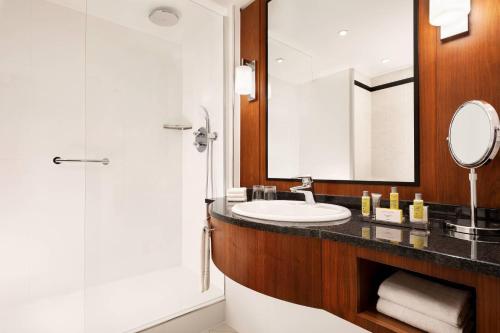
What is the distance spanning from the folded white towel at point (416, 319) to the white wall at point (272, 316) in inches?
22.9

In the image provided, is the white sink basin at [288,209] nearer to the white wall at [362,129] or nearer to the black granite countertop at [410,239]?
the black granite countertop at [410,239]

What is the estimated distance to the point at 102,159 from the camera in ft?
6.05

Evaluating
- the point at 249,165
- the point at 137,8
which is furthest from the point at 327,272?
the point at 137,8

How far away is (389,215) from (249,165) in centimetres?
105

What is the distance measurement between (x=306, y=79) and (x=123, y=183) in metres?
1.49

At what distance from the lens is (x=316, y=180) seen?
4.52ft

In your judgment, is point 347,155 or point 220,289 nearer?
point 347,155

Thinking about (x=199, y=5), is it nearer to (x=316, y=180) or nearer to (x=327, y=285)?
(x=316, y=180)

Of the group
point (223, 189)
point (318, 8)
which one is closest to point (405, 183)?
point (318, 8)

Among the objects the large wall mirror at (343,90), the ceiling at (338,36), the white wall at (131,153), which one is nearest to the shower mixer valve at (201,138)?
the white wall at (131,153)

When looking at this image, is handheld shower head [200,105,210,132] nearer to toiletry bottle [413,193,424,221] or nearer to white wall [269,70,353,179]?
white wall [269,70,353,179]

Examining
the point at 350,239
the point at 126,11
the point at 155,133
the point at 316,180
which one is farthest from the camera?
the point at 155,133

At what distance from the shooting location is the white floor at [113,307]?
1557mm

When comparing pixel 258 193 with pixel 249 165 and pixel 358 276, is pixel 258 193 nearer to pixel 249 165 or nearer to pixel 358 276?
pixel 249 165
